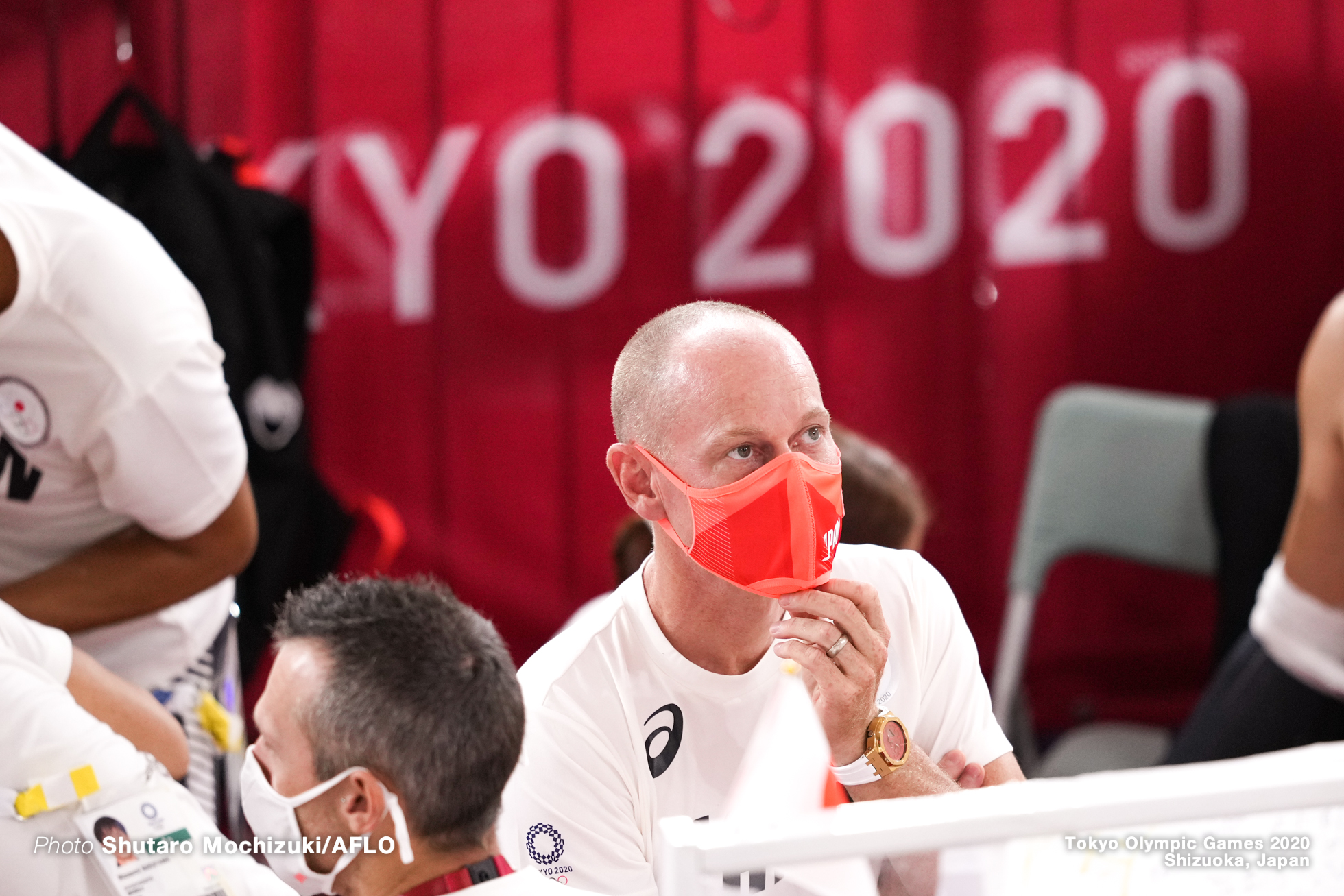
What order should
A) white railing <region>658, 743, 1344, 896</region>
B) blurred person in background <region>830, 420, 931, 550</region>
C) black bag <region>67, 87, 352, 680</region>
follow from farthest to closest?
black bag <region>67, 87, 352, 680</region>
blurred person in background <region>830, 420, 931, 550</region>
white railing <region>658, 743, 1344, 896</region>

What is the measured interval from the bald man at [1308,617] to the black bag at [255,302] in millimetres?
1459

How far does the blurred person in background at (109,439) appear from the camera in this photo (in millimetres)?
1209

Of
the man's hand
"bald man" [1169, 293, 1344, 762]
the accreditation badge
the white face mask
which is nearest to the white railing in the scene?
the man's hand

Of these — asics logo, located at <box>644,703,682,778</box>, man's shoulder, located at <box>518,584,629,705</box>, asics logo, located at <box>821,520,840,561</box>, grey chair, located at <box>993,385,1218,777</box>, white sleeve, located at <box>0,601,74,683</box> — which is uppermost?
asics logo, located at <box>821,520,840,561</box>

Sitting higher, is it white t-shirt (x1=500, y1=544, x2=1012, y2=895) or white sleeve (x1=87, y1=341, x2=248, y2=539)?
white sleeve (x1=87, y1=341, x2=248, y2=539)

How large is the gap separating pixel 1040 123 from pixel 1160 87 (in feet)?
0.91

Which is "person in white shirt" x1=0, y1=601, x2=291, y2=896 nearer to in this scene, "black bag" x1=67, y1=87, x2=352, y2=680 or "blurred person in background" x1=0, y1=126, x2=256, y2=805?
"blurred person in background" x1=0, y1=126, x2=256, y2=805

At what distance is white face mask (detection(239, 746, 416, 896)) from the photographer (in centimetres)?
111

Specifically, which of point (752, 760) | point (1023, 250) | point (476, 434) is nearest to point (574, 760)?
→ point (752, 760)

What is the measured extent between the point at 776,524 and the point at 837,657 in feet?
0.38

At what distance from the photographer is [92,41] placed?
2279 millimetres

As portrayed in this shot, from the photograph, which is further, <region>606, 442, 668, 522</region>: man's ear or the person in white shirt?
<region>606, 442, 668, 522</region>: man's ear

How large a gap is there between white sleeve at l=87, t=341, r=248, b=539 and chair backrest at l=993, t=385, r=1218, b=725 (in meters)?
1.96

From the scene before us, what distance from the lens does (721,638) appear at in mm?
1279
